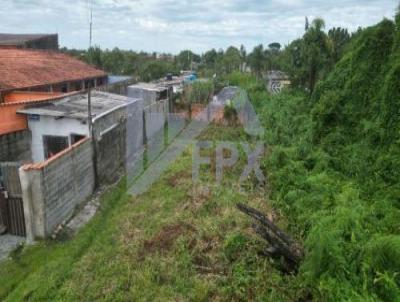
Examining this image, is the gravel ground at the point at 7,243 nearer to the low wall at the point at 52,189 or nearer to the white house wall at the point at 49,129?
the low wall at the point at 52,189

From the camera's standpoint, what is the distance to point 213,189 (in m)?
9.92

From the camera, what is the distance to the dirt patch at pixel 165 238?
7.17 m

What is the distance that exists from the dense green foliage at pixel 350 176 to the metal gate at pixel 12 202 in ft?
19.4

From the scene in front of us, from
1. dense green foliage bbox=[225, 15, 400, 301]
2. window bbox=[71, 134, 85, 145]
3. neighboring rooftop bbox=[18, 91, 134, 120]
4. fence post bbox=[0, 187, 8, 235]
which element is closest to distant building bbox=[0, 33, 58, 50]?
neighboring rooftop bbox=[18, 91, 134, 120]

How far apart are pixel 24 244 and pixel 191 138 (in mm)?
9761

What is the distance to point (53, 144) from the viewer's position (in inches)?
453

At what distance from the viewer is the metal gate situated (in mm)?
8391

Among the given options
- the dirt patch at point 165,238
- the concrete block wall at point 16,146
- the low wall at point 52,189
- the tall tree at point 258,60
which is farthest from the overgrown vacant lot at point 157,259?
the tall tree at point 258,60

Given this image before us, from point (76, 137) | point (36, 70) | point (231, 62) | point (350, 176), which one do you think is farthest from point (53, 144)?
point (231, 62)

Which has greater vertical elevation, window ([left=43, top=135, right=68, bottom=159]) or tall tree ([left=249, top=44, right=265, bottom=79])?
tall tree ([left=249, top=44, right=265, bottom=79])

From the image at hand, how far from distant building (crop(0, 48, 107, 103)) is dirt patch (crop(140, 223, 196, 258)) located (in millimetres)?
8590

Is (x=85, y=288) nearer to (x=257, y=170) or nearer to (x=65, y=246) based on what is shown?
(x=65, y=246)

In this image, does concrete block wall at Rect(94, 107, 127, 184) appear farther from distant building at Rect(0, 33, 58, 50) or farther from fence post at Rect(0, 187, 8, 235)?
distant building at Rect(0, 33, 58, 50)

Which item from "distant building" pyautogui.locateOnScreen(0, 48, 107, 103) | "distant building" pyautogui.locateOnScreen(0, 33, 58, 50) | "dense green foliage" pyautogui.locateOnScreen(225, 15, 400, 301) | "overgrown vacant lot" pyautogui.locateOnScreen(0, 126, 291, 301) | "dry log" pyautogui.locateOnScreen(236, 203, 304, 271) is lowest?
"overgrown vacant lot" pyautogui.locateOnScreen(0, 126, 291, 301)
